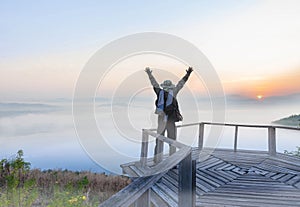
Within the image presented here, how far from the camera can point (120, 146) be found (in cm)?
506

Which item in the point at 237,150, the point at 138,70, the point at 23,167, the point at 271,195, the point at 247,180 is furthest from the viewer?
the point at 237,150

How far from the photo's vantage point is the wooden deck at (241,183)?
380 cm

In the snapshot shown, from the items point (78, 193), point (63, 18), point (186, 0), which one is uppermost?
point (186, 0)

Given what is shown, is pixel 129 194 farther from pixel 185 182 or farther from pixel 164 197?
pixel 164 197

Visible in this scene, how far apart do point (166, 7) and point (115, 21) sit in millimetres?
1811

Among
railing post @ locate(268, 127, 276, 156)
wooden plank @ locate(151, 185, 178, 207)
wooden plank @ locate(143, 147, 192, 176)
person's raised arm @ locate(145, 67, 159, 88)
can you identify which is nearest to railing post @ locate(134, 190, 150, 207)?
wooden plank @ locate(143, 147, 192, 176)

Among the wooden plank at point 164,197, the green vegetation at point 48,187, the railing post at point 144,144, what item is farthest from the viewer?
the railing post at point 144,144

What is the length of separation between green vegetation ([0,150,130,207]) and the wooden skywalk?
1161mm

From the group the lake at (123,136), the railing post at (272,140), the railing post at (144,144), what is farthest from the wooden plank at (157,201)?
the railing post at (272,140)

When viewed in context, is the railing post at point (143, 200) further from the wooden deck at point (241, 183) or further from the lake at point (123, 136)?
the lake at point (123, 136)

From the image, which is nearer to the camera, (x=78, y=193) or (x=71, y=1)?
(x=78, y=193)

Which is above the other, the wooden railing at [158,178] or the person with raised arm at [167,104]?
the person with raised arm at [167,104]

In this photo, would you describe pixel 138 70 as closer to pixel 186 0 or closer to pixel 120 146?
pixel 120 146

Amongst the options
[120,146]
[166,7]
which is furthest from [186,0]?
[120,146]
